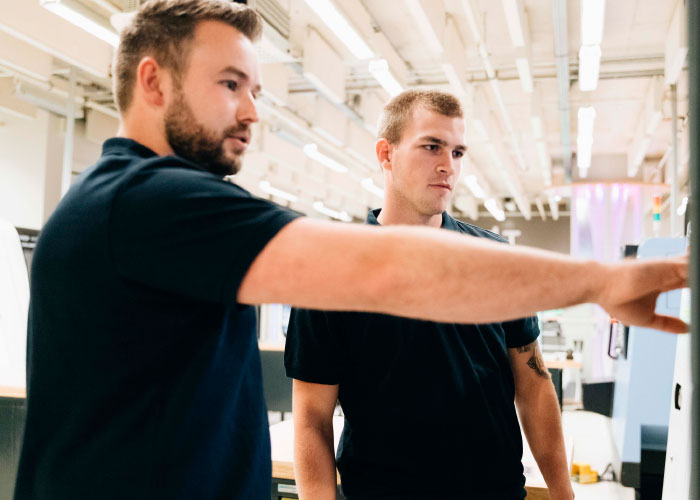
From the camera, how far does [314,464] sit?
61.0 inches

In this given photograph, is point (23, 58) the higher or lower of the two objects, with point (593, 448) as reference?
higher

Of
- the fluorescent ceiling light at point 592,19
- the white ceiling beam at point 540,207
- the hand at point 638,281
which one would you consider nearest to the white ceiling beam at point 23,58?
the fluorescent ceiling light at point 592,19

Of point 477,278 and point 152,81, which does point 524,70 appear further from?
point 477,278

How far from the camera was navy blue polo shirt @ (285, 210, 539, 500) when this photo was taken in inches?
56.8

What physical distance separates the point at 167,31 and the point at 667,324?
833mm

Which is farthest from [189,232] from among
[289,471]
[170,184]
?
[289,471]

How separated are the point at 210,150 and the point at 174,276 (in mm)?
279

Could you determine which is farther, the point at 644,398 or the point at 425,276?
the point at 644,398

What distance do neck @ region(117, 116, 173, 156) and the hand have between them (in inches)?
26.5

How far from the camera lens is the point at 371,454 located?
1.48 metres

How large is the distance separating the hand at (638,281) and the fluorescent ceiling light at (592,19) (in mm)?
4025

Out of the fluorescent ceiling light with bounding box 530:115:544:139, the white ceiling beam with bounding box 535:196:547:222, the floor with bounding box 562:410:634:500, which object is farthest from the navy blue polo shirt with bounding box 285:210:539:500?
the white ceiling beam with bounding box 535:196:547:222

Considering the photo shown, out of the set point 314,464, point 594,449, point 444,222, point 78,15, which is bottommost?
point 594,449

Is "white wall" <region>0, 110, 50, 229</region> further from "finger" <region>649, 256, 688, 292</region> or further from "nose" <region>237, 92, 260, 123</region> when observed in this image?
"finger" <region>649, 256, 688, 292</region>
